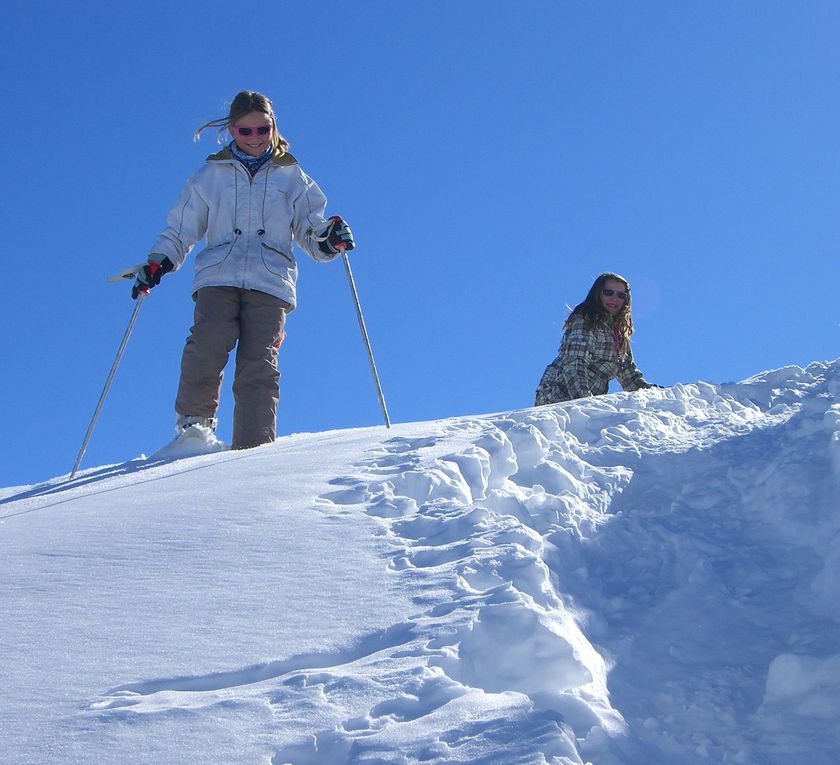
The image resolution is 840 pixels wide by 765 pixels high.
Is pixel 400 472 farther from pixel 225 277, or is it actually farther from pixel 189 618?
pixel 225 277

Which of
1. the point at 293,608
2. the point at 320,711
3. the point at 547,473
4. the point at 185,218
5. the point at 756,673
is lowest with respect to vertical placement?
the point at 320,711

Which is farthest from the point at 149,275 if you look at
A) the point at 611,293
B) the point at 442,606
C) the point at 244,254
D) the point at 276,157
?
the point at 442,606

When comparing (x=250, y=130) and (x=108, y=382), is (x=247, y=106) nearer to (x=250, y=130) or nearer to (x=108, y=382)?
(x=250, y=130)

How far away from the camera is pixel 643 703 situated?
242cm

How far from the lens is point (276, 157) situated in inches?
222

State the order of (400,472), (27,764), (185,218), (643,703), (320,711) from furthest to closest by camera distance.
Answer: (185,218) → (400,472) → (643,703) → (320,711) → (27,764)

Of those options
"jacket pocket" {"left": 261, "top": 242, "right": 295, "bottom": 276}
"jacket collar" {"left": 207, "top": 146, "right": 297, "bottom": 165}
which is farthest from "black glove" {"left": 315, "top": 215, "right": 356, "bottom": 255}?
"jacket collar" {"left": 207, "top": 146, "right": 297, "bottom": 165}

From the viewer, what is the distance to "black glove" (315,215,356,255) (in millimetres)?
5605

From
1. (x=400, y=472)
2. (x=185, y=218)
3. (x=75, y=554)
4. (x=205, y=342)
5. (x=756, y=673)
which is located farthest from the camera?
(x=185, y=218)

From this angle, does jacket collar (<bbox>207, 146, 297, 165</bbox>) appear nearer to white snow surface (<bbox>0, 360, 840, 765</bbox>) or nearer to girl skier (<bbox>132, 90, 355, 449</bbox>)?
girl skier (<bbox>132, 90, 355, 449</bbox>)

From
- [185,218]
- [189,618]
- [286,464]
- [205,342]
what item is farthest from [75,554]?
[185,218]

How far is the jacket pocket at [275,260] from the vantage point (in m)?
5.50

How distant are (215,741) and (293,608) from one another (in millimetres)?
591

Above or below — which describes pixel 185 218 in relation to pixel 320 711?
above
